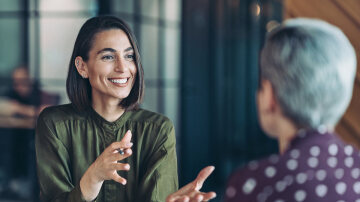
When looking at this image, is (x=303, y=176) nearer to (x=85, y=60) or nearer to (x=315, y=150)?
(x=315, y=150)

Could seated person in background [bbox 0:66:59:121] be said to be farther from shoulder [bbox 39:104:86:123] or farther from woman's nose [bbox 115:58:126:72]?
woman's nose [bbox 115:58:126:72]

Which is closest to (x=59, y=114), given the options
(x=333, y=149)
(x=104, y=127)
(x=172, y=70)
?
(x=104, y=127)

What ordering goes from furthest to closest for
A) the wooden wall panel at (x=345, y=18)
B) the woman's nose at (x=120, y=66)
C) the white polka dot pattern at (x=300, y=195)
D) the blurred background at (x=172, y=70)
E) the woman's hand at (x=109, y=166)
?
the blurred background at (x=172, y=70), the wooden wall panel at (x=345, y=18), the woman's nose at (x=120, y=66), the woman's hand at (x=109, y=166), the white polka dot pattern at (x=300, y=195)

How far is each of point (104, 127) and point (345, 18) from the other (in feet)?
3.22

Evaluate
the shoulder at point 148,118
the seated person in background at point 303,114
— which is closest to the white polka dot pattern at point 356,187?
the seated person in background at point 303,114

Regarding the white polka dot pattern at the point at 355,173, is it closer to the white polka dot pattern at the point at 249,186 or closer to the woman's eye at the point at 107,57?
the white polka dot pattern at the point at 249,186

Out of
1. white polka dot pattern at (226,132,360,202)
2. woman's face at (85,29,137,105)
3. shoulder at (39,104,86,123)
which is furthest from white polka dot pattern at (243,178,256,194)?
shoulder at (39,104,86,123)

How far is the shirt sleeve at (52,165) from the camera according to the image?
1.27 metres

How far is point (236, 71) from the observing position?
4938mm

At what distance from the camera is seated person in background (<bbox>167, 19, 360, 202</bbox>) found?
0.83 m

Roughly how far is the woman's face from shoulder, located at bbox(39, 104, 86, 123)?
0.42 ft

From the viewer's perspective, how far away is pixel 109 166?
1103mm

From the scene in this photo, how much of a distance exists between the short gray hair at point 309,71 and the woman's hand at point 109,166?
0.39 metres

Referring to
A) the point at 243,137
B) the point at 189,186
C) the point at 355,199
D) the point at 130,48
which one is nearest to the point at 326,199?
the point at 355,199
